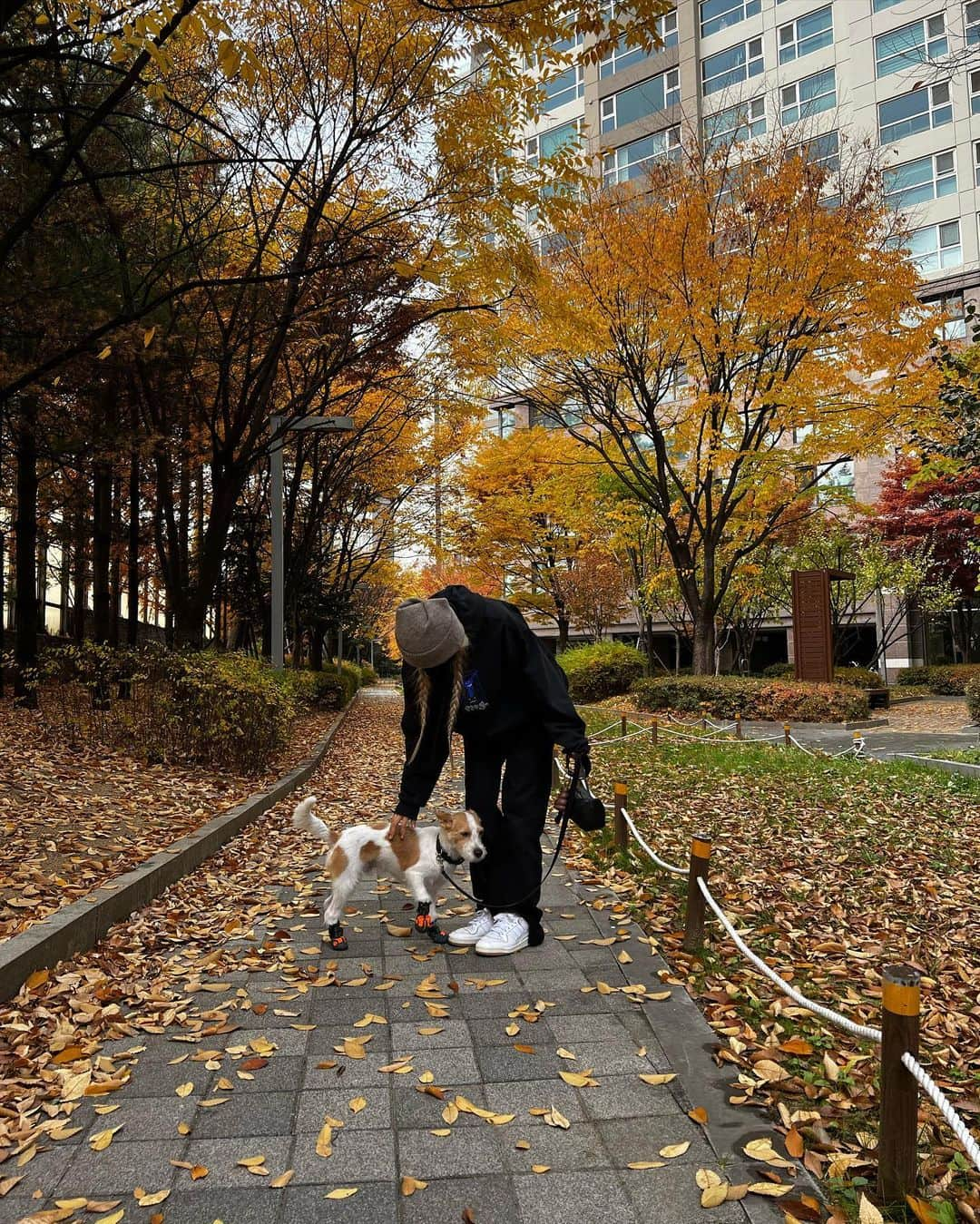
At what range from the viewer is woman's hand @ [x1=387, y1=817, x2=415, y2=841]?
3.85 meters

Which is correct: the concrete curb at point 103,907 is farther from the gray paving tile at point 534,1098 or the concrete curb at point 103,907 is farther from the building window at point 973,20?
the building window at point 973,20

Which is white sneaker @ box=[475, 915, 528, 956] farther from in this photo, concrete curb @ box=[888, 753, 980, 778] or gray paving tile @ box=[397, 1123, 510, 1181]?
concrete curb @ box=[888, 753, 980, 778]

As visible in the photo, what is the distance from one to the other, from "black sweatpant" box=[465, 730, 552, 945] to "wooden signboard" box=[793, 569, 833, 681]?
14.5 meters

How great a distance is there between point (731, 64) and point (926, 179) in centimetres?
901

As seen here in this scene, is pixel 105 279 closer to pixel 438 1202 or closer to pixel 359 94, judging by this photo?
pixel 359 94

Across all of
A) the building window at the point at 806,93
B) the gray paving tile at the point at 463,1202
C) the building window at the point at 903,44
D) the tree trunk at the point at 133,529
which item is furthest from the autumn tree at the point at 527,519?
the gray paving tile at the point at 463,1202

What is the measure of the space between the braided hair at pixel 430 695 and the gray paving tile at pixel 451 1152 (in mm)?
1663

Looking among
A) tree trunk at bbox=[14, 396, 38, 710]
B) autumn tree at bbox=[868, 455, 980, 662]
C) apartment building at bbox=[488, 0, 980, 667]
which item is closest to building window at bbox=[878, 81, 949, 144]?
apartment building at bbox=[488, 0, 980, 667]

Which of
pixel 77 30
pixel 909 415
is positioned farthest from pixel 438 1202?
pixel 909 415

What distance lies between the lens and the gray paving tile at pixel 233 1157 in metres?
2.30

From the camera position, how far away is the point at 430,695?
3.87 metres

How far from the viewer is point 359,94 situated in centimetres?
799

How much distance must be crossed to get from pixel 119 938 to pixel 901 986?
12.1 feet

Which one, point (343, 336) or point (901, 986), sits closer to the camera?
point (901, 986)
